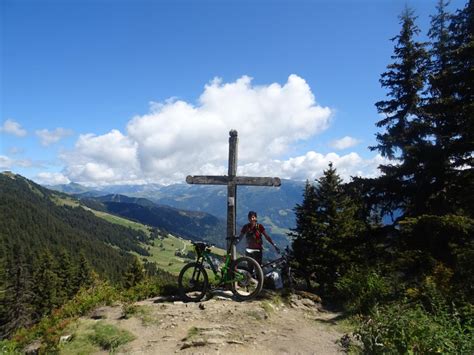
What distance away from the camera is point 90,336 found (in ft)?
25.9

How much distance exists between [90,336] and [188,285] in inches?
139

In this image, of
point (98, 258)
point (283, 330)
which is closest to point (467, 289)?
point (283, 330)

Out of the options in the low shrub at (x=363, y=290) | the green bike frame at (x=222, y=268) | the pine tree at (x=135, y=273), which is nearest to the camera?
the low shrub at (x=363, y=290)

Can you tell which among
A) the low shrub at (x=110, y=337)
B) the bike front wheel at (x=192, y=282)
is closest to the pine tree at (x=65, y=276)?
the bike front wheel at (x=192, y=282)

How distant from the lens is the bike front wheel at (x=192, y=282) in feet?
33.9

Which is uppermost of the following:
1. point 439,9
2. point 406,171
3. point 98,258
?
point 439,9

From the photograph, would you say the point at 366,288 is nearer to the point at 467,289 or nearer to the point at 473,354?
the point at 467,289

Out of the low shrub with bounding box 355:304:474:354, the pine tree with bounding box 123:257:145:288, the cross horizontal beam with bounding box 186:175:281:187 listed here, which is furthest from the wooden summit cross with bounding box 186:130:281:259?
the pine tree with bounding box 123:257:145:288

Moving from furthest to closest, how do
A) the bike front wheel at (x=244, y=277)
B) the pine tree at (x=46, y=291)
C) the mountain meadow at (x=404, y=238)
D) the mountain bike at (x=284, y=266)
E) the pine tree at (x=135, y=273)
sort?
the pine tree at (x=46, y=291) → the pine tree at (x=135, y=273) → the mountain bike at (x=284, y=266) → the bike front wheel at (x=244, y=277) → the mountain meadow at (x=404, y=238)

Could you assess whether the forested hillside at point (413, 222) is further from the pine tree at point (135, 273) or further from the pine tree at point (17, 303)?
the pine tree at point (17, 303)

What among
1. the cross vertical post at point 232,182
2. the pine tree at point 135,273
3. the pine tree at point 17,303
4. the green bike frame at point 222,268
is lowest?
the pine tree at point 17,303

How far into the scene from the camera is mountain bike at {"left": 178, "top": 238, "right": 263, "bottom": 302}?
1033cm

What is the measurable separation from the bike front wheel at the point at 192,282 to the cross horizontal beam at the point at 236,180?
3.02m

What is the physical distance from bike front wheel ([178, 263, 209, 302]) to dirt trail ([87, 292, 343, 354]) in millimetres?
432
